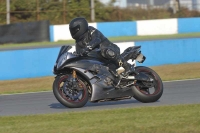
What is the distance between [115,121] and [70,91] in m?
1.52

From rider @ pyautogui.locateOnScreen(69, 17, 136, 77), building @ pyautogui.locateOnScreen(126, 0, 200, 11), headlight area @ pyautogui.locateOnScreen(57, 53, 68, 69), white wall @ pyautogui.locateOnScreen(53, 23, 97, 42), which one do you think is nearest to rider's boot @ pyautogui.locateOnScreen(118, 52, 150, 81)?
rider @ pyautogui.locateOnScreen(69, 17, 136, 77)

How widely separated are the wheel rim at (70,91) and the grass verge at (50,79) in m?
4.93

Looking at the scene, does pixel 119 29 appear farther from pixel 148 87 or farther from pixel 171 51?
pixel 148 87

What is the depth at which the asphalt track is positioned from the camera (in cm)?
870

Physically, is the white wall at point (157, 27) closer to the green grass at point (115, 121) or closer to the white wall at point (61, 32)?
the white wall at point (61, 32)

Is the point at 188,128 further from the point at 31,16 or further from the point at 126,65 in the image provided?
the point at 31,16

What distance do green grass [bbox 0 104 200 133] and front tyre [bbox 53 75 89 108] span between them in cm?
40

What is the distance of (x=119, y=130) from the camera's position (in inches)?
245

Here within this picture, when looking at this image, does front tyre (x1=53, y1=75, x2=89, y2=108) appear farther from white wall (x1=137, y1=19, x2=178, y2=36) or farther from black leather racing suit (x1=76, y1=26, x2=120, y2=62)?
white wall (x1=137, y1=19, x2=178, y2=36)

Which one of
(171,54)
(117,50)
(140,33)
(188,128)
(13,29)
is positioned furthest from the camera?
(140,33)

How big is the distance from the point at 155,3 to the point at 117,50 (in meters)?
31.3

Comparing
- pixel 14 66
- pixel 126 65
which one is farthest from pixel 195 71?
pixel 126 65

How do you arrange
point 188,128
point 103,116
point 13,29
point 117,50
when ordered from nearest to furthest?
point 188,128, point 103,116, point 117,50, point 13,29

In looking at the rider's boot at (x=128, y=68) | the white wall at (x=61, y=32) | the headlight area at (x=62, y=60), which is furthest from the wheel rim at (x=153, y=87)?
the white wall at (x=61, y=32)
